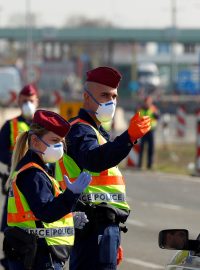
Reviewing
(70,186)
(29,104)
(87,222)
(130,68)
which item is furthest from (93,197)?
(130,68)

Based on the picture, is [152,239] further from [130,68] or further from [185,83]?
[130,68]

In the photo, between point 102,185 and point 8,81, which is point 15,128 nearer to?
point 102,185

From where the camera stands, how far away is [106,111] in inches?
324

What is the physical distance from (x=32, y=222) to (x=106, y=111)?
1090 mm

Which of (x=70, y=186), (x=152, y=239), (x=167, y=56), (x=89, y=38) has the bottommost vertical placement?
(x=167, y=56)

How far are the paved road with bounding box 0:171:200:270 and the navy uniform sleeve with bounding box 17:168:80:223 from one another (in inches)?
206

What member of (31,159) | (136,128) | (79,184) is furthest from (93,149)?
(79,184)

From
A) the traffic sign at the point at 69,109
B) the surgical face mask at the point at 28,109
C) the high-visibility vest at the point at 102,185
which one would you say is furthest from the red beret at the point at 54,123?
the traffic sign at the point at 69,109

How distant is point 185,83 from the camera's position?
3356 inches

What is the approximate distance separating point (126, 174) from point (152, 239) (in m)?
10.1

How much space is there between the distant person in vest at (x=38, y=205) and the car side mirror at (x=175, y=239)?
81 cm

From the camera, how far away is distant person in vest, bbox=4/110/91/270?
7.41m

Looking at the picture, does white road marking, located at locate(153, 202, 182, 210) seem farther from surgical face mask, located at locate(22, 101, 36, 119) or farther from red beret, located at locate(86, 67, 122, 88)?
red beret, located at locate(86, 67, 122, 88)

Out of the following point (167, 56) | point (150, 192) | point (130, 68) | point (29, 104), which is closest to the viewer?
point (29, 104)
